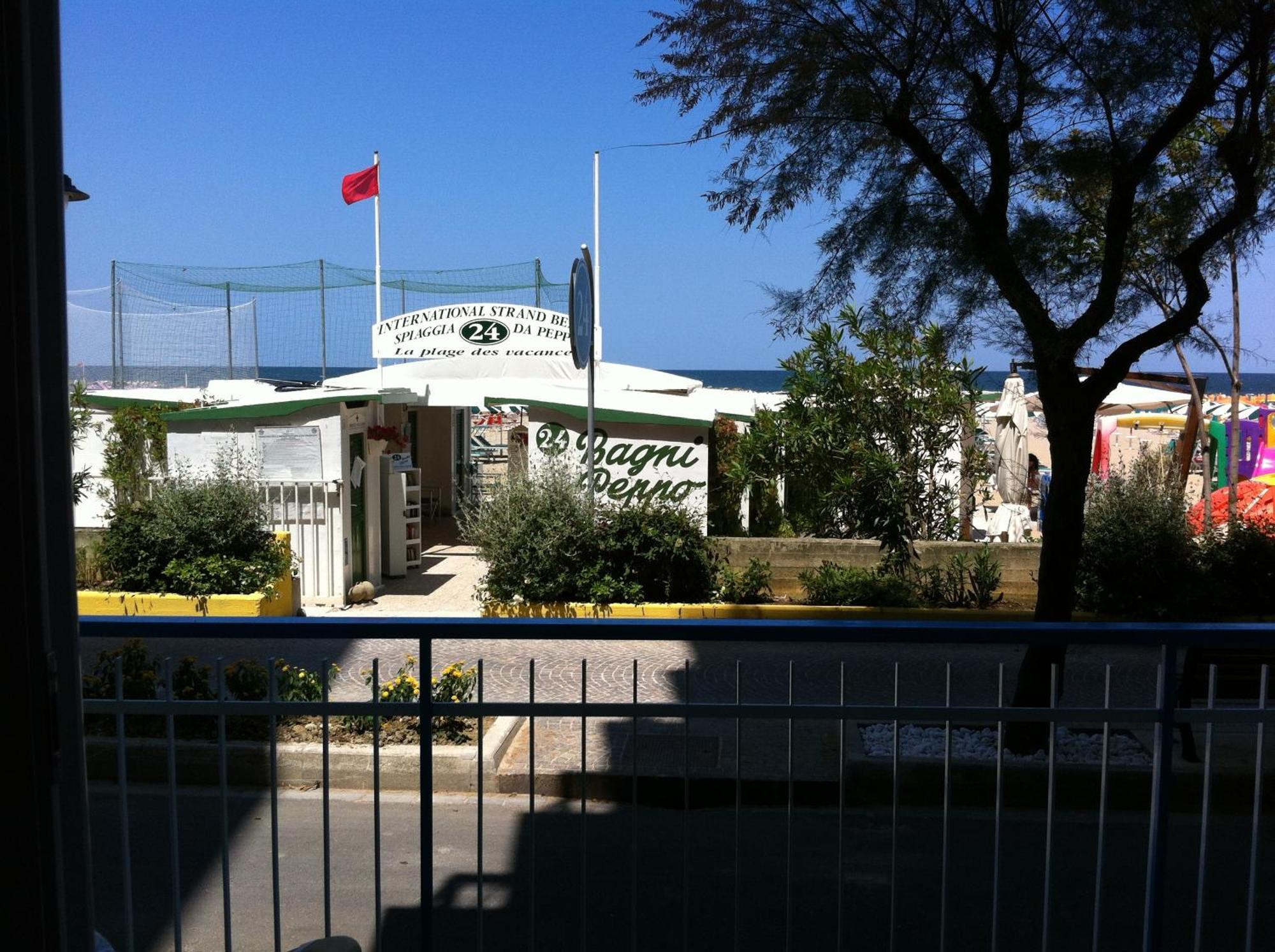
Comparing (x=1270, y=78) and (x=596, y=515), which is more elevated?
(x=1270, y=78)

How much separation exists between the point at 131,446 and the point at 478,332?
607 cm

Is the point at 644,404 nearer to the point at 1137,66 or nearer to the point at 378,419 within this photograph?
the point at 378,419

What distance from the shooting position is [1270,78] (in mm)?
8773

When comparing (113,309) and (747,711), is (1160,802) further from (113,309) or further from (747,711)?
(113,309)

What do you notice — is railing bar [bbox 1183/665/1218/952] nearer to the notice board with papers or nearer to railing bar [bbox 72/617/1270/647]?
railing bar [bbox 72/617/1270/647]

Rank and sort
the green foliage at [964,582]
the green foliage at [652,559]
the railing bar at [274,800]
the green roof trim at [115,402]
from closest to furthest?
the railing bar at [274,800], the green foliage at [652,559], the green foliage at [964,582], the green roof trim at [115,402]

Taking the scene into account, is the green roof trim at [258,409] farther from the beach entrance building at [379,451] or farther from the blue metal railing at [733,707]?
the blue metal railing at [733,707]

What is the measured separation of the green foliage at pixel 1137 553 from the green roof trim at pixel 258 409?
8398mm

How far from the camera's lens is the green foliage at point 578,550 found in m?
12.0

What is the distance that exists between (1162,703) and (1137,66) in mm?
5938

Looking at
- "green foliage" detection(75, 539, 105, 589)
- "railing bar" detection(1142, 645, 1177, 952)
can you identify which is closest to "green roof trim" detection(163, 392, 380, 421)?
"green foliage" detection(75, 539, 105, 589)

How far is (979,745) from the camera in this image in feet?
24.3

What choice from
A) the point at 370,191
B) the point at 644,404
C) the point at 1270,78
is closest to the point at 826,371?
the point at 644,404

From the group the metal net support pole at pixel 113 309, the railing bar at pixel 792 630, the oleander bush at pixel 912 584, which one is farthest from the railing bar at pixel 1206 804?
the metal net support pole at pixel 113 309
